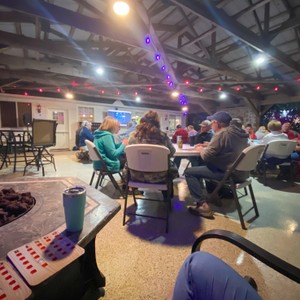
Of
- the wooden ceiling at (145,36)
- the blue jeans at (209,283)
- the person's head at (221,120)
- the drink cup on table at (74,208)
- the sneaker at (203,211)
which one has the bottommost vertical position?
the sneaker at (203,211)

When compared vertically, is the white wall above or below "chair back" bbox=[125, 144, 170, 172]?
above

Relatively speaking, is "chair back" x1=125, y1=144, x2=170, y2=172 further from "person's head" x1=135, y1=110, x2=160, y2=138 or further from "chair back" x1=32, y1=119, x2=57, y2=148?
"chair back" x1=32, y1=119, x2=57, y2=148

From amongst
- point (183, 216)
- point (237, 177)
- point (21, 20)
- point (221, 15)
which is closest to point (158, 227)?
point (183, 216)

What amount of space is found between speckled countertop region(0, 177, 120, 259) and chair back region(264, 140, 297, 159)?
3.40 m

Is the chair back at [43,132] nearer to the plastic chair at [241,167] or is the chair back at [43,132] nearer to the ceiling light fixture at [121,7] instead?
the ceiling light fixture at [121,7]

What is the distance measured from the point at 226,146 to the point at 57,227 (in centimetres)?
186

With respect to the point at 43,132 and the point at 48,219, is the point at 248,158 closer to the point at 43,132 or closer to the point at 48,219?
the point at 48,219

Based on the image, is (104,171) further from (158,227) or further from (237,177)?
(237,177)

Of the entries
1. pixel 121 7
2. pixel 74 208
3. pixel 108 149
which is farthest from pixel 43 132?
pixel 74 208

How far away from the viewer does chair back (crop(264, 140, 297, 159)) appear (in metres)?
3.33

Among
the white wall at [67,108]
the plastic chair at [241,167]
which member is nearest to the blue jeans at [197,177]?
the plastic chair at [241,167]

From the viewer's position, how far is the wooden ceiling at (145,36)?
245 cm

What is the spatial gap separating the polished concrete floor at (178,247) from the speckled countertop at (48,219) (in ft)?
2.11

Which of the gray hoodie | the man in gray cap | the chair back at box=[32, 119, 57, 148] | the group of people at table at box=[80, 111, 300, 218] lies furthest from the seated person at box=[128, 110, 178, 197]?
the chair back at box=[32, 119, 57, 148]
